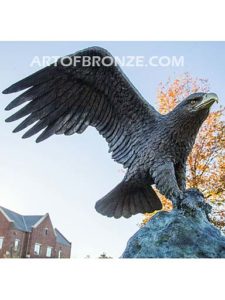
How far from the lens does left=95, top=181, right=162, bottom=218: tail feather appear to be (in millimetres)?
4513

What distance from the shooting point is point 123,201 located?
A: 4555 mm

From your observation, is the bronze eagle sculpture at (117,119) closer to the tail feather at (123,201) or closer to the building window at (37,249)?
the tail feather at (123,201)

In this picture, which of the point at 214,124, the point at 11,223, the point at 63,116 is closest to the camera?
the point at 63,116

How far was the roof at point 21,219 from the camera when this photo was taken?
20686mm

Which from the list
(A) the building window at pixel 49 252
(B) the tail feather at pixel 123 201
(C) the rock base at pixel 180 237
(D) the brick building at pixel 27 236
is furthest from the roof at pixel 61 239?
Result: (C) the rock base at pixel 180 237

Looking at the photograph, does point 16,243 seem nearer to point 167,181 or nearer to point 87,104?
point 87,104

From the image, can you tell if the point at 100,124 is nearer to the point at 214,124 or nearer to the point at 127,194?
the point at 127,194

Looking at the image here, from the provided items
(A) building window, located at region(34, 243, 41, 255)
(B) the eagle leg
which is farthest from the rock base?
(A) building window, located at region(34, 243, 41, 255)

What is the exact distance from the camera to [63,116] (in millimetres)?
4715

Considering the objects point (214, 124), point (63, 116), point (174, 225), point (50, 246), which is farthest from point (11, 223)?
point (174, 225)

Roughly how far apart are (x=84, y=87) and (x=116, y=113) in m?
0.52

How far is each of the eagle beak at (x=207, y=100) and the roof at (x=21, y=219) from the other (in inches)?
715

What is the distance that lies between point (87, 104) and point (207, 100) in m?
1.56

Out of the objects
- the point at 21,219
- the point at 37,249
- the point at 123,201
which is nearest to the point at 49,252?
the point at 37,249
